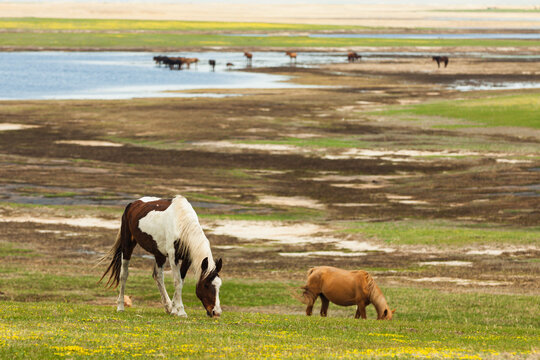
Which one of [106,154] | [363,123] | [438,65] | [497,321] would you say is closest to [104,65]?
[438,65]

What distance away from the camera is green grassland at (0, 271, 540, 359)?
508 inches

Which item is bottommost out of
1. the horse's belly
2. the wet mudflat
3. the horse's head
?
the wet mudflat

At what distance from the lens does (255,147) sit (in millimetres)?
54344

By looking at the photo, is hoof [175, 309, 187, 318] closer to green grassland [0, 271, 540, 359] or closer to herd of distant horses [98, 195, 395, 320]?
herd of distant horses [98, 195, 395, 320]

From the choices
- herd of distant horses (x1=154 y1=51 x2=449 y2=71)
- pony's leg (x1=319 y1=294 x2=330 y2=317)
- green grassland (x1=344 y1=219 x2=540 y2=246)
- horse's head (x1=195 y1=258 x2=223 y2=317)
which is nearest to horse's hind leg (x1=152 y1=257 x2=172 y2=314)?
horse's head (x1=195 y1=258 x2=223 y2=317)

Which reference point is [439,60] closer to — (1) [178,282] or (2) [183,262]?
(2) [183,262]

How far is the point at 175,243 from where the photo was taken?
1741cm

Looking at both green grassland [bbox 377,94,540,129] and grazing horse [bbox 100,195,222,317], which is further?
green grassland [bbox 377,94,540,129]

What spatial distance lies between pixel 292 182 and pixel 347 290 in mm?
24972

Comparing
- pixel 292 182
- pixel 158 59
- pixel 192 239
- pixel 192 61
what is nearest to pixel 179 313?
pixel 192 239

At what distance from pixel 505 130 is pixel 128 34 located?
5241 inches

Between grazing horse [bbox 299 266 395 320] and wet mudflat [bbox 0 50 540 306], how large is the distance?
21.7ft

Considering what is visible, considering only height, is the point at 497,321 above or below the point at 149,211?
below

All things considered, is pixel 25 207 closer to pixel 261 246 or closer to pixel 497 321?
pixel 261 246
